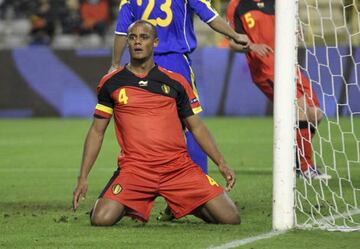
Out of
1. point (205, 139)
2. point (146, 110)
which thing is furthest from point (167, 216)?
point (146, 110)

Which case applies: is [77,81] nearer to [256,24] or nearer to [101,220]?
[256,24]

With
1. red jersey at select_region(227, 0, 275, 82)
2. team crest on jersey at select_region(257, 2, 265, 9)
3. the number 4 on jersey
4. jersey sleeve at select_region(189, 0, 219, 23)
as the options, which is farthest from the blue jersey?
team crest on jersey at select_region(257, 2, 265, 9)

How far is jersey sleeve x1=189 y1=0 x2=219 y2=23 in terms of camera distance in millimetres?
8172

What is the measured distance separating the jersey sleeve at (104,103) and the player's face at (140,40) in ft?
1.04

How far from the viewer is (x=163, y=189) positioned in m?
7.50

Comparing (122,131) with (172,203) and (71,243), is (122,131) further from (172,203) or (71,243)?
(71,243)

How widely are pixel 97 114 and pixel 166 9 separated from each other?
1218 millimetres

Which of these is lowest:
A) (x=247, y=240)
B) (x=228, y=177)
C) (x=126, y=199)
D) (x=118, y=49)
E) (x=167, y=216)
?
(x=167, y=216)

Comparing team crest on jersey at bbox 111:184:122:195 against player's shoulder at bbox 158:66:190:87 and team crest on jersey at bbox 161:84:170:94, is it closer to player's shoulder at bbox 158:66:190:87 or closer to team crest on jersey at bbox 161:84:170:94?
team crest on jersey at bbox 161:84:170:94

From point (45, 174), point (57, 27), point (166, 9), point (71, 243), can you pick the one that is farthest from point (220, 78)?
point (71, 243)

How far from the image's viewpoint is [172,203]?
24.6 feet

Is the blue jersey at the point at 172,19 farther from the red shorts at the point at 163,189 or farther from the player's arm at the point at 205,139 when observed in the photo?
the red shorts at the point at 163,189

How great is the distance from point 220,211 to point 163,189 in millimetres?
438

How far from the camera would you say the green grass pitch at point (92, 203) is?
266 inches
